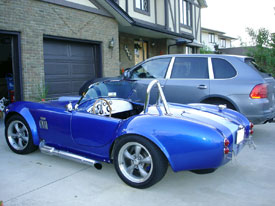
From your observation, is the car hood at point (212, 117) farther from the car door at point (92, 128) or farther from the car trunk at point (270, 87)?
the car trunk at point (270, 87)

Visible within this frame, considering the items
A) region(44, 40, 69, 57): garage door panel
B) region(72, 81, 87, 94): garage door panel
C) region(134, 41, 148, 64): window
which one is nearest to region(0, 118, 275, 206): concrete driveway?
region(44, 40, 69, 57): garage door panel

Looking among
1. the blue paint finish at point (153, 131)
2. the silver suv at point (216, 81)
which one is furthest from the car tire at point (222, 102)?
the blue paint finish at point (153, 131)

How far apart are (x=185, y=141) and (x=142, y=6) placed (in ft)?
40.4

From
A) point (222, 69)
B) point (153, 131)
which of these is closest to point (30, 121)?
point (153, 131)

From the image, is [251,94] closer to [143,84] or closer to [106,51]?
[143,84]

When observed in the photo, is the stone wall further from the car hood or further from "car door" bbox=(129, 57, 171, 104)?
the car hood

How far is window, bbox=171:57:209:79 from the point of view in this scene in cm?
587

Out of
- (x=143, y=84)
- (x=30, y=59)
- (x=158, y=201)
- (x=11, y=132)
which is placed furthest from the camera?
(x=30, y=59)

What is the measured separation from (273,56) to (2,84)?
1031cm


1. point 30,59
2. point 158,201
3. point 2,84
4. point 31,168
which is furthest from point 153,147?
point 2,84

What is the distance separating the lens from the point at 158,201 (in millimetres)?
3088

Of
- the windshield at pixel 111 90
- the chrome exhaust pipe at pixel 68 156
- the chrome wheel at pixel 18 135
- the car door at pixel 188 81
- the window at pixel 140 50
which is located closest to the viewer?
the chrome exhaust pipe at pixel 68 156

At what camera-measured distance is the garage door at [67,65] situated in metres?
9.06

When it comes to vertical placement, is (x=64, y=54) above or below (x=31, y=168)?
above
